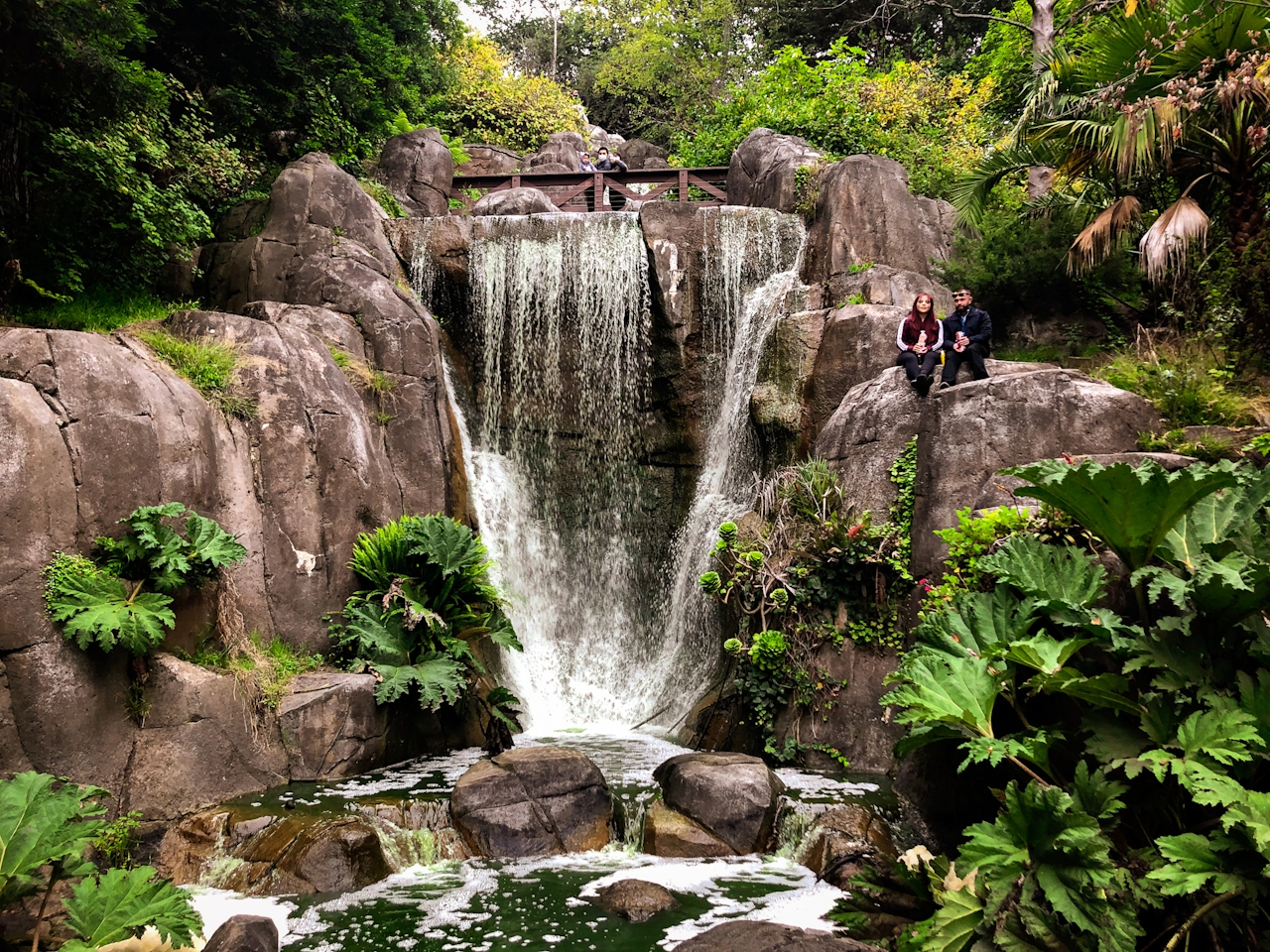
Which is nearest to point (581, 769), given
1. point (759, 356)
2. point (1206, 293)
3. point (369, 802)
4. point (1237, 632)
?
point (369, 802)

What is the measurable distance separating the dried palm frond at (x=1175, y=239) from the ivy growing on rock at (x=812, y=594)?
3195mm

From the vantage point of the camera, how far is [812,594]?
8562 mm

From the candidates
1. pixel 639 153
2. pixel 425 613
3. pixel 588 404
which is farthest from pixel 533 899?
pixel 639 153

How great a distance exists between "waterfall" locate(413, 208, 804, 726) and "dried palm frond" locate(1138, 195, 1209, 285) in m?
5.26

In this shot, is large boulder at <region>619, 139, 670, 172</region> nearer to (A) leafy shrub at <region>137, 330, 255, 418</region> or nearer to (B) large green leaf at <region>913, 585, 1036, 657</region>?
(A) leafy shrub at <region>137, 330, 255, 418</region>

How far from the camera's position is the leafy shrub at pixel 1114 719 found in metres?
3.84

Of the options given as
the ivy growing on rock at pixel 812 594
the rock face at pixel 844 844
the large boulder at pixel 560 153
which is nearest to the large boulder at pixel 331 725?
the ivy growing on rock at pixel 812 594

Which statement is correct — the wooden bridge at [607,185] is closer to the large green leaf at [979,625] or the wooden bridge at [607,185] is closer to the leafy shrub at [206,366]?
the leafy shrub at [206,366]

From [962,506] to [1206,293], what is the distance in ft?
15.5

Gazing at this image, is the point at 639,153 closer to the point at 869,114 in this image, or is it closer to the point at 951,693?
the point at 869,114

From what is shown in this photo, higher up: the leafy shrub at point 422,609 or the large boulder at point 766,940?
the leafy shrub at point 422,609

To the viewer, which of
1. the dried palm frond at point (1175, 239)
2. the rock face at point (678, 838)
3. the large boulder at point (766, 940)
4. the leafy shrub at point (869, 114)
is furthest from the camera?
the leafy shrub at point (869, 114)

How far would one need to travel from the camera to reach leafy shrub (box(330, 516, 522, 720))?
8.30 meters

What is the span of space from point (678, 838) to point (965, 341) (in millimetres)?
5961
